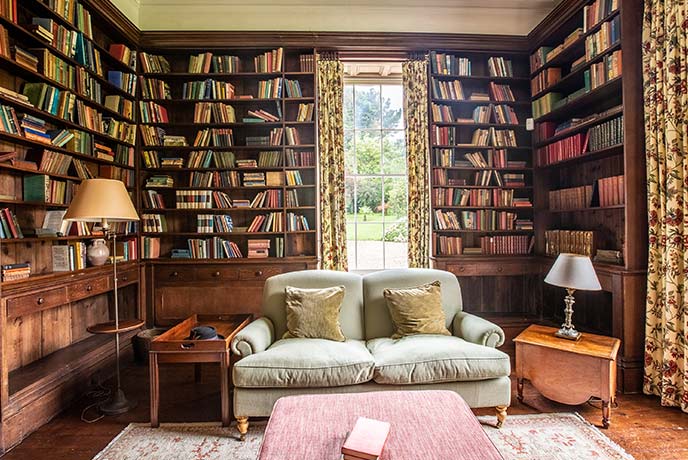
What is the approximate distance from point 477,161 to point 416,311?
7.04 ft

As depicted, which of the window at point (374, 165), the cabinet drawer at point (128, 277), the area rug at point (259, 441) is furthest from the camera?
the window at point (374, 165)

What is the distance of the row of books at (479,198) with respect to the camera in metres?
4.11

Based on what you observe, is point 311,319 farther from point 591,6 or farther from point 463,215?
point 591,6

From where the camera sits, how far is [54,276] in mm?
2633

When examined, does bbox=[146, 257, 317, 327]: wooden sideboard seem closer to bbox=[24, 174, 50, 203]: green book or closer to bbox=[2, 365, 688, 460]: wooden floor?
bbox=[2, 365, 688, 460]: wooden floor

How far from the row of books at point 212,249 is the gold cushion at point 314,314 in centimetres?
141

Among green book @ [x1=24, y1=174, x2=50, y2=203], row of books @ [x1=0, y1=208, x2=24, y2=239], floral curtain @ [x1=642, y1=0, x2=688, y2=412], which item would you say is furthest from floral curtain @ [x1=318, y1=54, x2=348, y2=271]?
floral curtain @ [x1=642, y1=0, x2=688, y2=412]

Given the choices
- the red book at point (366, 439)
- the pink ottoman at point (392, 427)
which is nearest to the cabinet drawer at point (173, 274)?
the pink ottoman at point (392, 427)

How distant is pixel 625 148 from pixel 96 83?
173 inches

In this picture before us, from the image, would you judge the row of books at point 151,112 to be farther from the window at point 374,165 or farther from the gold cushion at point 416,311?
the gold cushion at point 416,311

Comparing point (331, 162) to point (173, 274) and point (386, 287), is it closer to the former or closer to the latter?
point (386, 287)

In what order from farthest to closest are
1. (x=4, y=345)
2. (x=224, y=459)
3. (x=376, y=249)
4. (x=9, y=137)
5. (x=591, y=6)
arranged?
(x=376, y=249) → (x=591, y=6) → (x=9, y=137) → (x=4, y=345) → (x=224, y=459)

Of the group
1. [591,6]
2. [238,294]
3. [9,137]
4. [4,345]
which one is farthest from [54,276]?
[591,6]

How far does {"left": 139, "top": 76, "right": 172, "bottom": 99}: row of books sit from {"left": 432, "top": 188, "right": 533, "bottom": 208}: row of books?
3118 mm
